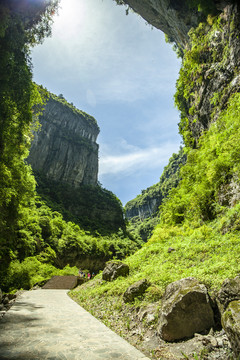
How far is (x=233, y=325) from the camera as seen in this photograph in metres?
2.64

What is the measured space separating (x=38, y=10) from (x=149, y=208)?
A: 97.1 meters

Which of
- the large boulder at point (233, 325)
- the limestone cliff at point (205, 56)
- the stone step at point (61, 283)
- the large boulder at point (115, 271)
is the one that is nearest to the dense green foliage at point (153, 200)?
the limestone cliff at point (205, 56)

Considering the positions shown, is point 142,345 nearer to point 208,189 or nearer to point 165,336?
point 165,336

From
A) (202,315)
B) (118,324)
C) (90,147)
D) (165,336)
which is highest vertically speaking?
(90,147)

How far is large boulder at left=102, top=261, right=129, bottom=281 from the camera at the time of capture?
8.84 m

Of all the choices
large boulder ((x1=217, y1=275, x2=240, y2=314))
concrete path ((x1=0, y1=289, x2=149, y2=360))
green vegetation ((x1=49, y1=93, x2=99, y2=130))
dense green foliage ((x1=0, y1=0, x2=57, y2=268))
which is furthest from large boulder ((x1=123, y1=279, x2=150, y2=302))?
green vegetation ((x1=49, y1=93, x2=99, y2=130))

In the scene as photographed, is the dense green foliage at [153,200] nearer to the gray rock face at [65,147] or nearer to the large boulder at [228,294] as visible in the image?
the gray rock face at [65,147]

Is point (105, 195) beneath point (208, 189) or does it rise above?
above

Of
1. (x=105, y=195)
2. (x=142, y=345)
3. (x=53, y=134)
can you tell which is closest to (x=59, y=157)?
(x=53, y=134)

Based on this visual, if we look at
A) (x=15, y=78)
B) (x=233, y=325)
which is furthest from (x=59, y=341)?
(x=15, y=78)

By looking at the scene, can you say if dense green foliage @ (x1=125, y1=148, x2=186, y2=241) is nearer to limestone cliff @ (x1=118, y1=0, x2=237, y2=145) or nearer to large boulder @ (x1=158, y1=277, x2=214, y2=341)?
limestone cliff @ (x1=118, y1=0, x2=237, y2=145)

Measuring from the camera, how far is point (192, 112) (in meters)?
18.6

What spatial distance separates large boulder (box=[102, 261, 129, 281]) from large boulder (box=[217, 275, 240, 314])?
589 centimetres

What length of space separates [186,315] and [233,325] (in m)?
1.19
